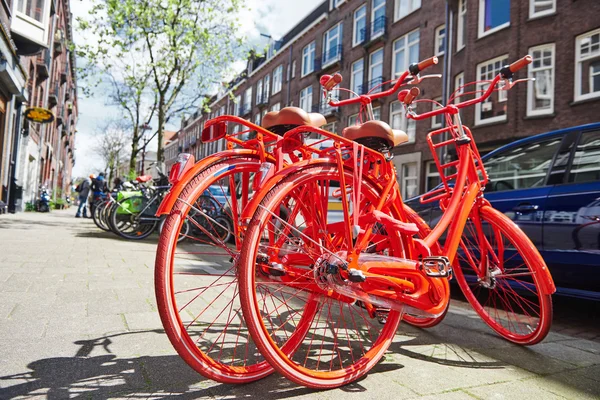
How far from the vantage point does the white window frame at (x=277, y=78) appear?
32.8m

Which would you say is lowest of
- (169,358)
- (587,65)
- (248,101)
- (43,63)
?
(169,358)

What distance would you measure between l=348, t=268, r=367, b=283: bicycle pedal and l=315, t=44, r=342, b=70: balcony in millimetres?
24405

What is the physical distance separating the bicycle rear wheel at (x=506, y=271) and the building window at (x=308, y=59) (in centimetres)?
2651

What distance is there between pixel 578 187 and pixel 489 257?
0.99 meters

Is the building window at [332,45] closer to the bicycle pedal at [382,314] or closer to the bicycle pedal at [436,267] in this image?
the bicycle pedal at [382,314]

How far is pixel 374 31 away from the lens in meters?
22.2

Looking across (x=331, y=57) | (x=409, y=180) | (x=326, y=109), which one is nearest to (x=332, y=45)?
(x=331, y=57)

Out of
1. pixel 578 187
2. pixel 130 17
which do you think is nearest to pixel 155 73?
pixel 130 17

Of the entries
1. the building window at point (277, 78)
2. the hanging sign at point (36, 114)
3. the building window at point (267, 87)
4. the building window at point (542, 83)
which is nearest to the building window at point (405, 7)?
the building window at point (542, 83)

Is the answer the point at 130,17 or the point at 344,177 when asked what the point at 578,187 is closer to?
the point at 344,177

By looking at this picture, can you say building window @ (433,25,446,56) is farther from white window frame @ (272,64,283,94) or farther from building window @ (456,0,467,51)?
A: white window frame @ (272,64,283,94)

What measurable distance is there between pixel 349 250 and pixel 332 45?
86.8 ft

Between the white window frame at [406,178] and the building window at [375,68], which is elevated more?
the building window at [375,68]

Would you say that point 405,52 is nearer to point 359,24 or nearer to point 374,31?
point 374,31
